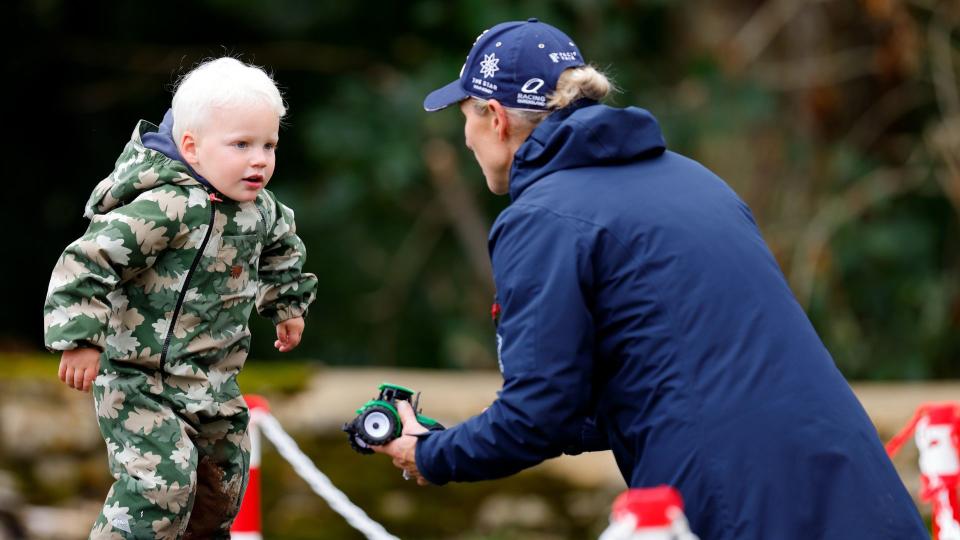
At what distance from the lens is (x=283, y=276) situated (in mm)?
3314

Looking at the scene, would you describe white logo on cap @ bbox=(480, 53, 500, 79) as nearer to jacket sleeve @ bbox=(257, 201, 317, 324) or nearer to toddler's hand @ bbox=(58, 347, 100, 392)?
jacket sleeve @ bbox=(257, 201, 317, 324)

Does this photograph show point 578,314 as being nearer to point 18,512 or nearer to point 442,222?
point 18,512

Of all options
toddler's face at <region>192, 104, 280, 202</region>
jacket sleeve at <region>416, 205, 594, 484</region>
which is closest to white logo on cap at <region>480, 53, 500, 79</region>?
jacket sleeve at <region>416, 205, 594, 484</region>

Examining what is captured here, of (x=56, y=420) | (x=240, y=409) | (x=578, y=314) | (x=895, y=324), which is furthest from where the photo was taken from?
(x=895, y=324)

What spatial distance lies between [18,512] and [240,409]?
3601 millimetres

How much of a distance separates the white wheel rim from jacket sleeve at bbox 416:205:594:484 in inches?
9.4

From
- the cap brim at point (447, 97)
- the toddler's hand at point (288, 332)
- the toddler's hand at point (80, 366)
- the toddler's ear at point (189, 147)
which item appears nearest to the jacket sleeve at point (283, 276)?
the toddler's hand at point (288, 332)

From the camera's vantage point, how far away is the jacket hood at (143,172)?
9.79ft

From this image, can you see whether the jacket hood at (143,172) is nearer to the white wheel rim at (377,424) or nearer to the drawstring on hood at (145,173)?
the drawstring on hood at (145,173)

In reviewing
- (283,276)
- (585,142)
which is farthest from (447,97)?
(283,276)

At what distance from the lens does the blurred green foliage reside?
338 inches

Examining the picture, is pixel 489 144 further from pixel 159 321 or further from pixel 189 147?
pixel 159 321

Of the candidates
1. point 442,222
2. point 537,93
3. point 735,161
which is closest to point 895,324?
point 735,161

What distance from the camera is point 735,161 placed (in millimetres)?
8852
